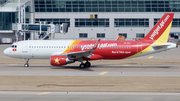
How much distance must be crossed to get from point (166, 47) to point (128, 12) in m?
64.4

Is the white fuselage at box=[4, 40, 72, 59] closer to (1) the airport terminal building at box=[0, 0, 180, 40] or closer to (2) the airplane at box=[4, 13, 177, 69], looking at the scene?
(2) the airplane at box=[4, 13, 177, 69]

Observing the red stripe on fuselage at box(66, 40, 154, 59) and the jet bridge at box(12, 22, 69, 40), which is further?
the jet bridge at box(12, 22, 69, 40)

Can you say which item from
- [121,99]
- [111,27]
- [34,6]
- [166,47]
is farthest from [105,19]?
[121,99]

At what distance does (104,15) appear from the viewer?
327 feet

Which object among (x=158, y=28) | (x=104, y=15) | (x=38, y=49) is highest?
(x=104, y=15)

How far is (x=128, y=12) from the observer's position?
99.4m

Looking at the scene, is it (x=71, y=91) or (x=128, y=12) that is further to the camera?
(x=128, y=12)

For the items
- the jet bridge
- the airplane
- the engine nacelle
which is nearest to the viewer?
the engine nacelle

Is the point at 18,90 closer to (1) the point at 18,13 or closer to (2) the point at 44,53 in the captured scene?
(2) the point at 44,53

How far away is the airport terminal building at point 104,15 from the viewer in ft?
327

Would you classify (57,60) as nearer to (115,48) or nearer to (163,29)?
(115,48)

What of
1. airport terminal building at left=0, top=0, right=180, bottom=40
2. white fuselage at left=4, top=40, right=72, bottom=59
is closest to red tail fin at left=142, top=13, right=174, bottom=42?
white fuselage at left=4, top=40, right=72, bottom=59

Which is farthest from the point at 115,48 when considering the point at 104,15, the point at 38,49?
the point at 104,15

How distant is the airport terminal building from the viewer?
99625 mm
